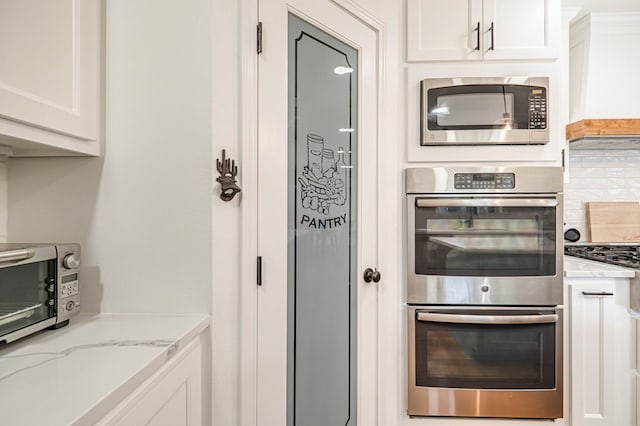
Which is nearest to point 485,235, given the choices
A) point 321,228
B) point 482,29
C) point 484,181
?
point 484,181

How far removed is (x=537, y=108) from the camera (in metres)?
1.76

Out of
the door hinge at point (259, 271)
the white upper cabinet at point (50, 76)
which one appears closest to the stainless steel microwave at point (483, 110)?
the door hinge at point (259, 271)

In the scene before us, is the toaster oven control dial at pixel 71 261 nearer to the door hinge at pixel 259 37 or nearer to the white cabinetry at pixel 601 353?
the door hinge at pixel 259 37

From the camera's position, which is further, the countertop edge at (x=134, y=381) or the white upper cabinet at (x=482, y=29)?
the white upper cabinet at (x=482, y=29)

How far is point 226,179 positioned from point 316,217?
0.44 meters

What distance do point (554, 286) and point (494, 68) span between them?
109cm

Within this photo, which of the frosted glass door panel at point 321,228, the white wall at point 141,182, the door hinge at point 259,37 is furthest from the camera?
the frosted glass door panel at point 321,228

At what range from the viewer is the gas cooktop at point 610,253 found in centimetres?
190

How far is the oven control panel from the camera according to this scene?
1772 mm

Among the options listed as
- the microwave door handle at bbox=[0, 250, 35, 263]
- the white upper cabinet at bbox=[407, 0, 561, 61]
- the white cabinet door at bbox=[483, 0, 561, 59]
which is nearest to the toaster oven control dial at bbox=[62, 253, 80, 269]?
the microwave door handle at bbox=[0, 250, 35, 263]

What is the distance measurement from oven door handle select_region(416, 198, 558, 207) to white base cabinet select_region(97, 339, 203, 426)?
1218 millimetres

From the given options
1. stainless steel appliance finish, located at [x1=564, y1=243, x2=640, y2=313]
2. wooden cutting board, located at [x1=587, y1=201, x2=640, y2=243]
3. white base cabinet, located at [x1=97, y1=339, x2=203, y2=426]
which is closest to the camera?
white base cabinet, located at [x1=97, y1=339, x2=203, y2=426]

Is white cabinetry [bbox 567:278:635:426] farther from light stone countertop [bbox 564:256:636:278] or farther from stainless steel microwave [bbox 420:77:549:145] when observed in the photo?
stainless steel microwave [bbox 420:77:549:145]

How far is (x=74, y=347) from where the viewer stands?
82 cm
